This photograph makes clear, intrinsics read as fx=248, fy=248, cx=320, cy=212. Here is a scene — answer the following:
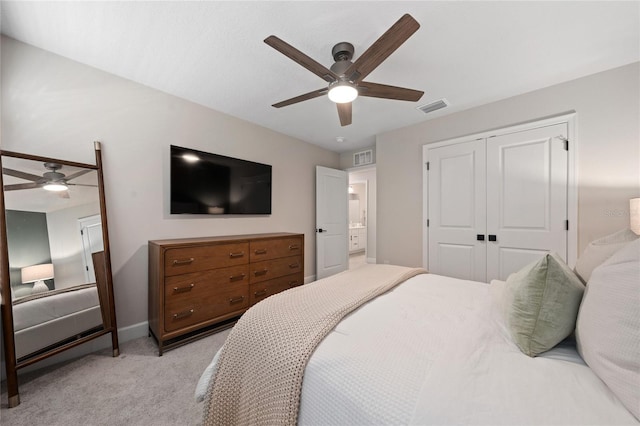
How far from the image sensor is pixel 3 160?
171 cm

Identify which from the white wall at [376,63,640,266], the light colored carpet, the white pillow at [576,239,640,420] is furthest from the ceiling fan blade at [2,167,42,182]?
the white wall at [376,63,640,266]

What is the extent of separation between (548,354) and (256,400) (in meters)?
1.09

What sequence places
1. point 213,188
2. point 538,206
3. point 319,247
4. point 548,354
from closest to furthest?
point 548,354, point 538,206, point 213,188, point 319,247

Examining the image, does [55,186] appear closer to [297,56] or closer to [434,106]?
[297,56]

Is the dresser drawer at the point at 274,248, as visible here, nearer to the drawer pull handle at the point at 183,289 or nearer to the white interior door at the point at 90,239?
the drawer pull handle at the point at 183,289

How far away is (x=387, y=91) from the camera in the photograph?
1939mm

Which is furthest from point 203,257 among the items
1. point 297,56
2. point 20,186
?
point 297,56

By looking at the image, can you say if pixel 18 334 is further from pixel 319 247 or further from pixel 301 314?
pixel 319 247

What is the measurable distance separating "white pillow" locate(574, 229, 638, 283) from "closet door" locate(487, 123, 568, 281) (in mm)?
1719

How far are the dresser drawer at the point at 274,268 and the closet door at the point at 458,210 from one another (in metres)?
1.78

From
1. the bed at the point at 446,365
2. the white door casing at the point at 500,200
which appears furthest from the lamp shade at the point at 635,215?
the bed at the point at 446,365

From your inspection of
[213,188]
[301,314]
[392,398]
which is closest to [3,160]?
[213,188]

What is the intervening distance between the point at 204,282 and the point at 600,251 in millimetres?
2647

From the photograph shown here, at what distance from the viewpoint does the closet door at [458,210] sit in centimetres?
295
